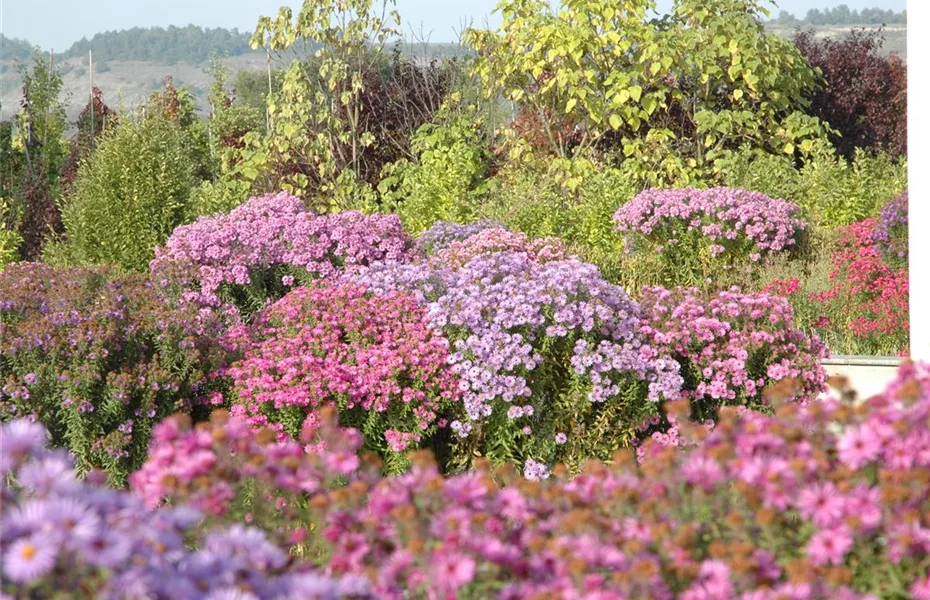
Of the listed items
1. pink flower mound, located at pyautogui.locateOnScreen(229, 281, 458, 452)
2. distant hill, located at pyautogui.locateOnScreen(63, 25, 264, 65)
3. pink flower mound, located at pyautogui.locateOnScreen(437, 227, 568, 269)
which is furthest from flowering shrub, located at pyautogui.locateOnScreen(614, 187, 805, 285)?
distant hill, located at pyautogui.locateOnScreen(63, 25, 264, 65)

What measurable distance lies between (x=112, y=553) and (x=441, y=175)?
306 inches

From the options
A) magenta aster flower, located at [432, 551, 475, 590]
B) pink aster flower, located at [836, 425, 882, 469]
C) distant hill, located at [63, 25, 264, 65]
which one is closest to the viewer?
magenta aster flower, located at [432, 551, 475, 590]

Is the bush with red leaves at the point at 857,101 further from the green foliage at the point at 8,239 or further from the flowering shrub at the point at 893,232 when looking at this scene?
the green foliage at the point at 8,239

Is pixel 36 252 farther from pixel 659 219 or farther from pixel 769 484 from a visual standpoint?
pixel 769 484

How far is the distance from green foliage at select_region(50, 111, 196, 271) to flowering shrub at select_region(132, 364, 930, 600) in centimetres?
649

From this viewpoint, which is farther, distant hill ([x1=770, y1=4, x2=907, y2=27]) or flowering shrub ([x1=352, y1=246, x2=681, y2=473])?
distant hill ([x1=770, y1=4, x2=907, y2=27])

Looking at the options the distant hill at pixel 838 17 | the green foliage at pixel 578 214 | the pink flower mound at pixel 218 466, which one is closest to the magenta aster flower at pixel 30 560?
the pink flower mound at pixel 218 466

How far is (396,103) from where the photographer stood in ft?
36.0

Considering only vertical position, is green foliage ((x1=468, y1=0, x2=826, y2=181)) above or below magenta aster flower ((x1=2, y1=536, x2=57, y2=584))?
above

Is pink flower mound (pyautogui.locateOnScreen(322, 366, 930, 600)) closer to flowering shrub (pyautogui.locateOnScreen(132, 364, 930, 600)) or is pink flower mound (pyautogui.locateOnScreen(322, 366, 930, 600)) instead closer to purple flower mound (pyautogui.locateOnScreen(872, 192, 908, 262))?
flowering shrub (pyautogui.locateOnScreen(132, 364, 930, 600))

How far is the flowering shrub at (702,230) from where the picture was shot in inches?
309

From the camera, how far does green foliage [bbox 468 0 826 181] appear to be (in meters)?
9.88

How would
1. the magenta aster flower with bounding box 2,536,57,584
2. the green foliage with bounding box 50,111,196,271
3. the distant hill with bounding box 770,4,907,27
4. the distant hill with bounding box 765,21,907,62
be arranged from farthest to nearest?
1. the distant hill with bounding box 770,4,907,27
2. the distant hill with bounding box 765,21,907,62
3. the green foliage with bounding box 50,111,196,271
4. the magenta aster flower with bounding box 2,536,57,584

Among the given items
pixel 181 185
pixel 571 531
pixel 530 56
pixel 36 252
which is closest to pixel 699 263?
pixel 530 56
